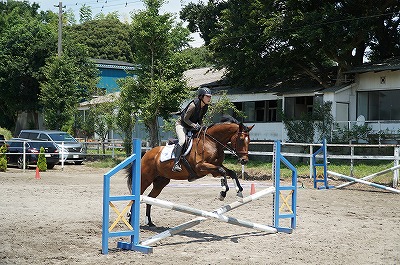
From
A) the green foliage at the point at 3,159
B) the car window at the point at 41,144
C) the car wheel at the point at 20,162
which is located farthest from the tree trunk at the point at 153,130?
the green foliage at the point at 3,159

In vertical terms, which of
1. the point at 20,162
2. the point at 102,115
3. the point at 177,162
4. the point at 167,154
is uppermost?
the point at 102,115

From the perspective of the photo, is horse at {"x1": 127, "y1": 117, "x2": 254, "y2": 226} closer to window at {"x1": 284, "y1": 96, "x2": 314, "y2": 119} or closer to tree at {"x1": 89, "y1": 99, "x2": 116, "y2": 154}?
window at {"x1": 284, "y1": 96, "x2": 314, "y2": 119}

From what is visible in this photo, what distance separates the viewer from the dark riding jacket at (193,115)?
433 inches

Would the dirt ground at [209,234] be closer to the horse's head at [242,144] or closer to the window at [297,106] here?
the horse's head at [242,144]

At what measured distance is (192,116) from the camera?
1118cm

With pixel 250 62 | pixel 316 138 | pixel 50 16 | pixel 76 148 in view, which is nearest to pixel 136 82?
pixel 76 148

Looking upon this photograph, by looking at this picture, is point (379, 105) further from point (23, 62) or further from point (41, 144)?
point (23, 62)

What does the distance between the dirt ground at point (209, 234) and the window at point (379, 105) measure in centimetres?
1512

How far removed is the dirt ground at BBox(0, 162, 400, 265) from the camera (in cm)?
833

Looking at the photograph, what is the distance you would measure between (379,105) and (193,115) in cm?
2425

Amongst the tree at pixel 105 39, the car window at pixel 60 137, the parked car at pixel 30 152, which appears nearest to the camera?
the parked car at pixel 30 152

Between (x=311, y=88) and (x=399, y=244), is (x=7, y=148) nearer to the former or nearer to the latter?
(x=311, y=88)

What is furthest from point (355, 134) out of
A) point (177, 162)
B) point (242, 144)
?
point (177, 162)

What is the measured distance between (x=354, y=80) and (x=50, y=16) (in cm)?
6797
